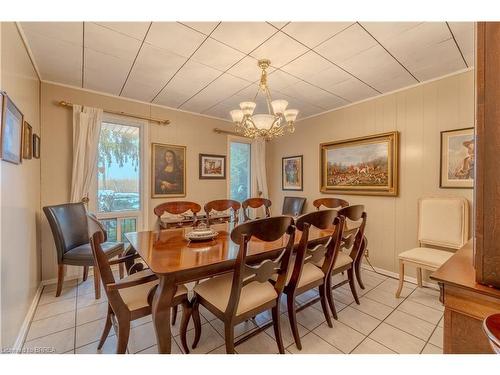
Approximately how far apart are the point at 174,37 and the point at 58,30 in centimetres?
89

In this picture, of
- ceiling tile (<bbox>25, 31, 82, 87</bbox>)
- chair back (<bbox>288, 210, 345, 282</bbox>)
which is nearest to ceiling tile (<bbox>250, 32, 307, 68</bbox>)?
chair back (<bbox>288, 210, 345, 282</bbox>)

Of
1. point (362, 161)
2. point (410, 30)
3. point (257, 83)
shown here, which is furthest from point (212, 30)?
point (362, 161)

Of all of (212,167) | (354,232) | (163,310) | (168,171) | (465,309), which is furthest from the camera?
(212,167)

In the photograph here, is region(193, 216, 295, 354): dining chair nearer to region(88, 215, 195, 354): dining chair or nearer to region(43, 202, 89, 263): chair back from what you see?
region(88, 215, 195, 354): dining chair

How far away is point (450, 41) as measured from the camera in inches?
75.8

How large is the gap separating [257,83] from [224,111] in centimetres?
116

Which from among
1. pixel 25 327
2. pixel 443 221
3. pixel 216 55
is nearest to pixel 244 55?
pixel 216 55

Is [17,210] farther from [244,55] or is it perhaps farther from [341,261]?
[341,261]

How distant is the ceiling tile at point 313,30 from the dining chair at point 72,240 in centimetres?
243

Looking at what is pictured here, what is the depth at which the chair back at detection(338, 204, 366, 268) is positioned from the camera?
200cm

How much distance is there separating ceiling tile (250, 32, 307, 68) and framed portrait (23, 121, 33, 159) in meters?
2.08

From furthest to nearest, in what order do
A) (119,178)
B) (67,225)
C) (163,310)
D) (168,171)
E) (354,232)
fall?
(168,171), (119,178), (67,225), (354,232), (163,310)

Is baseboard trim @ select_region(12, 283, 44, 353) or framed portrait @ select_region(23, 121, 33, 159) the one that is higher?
framed portrait @ select_region(23, 121, 33, 159)

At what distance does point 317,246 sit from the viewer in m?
1.79
